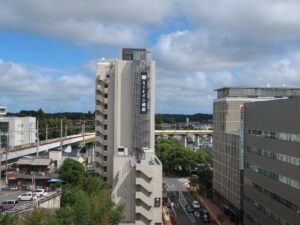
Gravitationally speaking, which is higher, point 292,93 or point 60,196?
point 292,93

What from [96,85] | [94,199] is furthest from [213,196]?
[94,199]

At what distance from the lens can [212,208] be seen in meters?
82.1

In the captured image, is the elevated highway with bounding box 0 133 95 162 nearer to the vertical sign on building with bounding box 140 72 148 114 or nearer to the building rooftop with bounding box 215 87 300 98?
the vertical sign on building with bounding box 140 72 148 114

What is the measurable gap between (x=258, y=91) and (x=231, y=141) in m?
11.2

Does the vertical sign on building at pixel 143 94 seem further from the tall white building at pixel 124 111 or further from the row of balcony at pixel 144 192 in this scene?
the row of balcony at pixel 144 192

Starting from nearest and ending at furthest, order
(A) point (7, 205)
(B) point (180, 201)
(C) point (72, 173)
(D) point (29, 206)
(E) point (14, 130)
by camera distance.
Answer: (D) point (29, 206), (A) point (7, 205), (C) point (72, 173), (B) point (180, 201), (E) point (14, 130)

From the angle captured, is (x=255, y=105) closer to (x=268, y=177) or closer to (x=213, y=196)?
(x=268, y=177)

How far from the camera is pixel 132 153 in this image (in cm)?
6744

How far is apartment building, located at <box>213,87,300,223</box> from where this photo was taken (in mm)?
68750

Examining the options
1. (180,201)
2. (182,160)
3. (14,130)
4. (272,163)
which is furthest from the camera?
(14,130)

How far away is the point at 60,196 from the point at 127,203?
10.1 m

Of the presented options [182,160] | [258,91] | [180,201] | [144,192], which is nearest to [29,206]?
[144,192]

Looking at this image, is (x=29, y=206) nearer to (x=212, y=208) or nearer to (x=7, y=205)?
(x=7, y=205)

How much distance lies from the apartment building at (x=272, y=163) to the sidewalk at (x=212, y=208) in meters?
6.20
